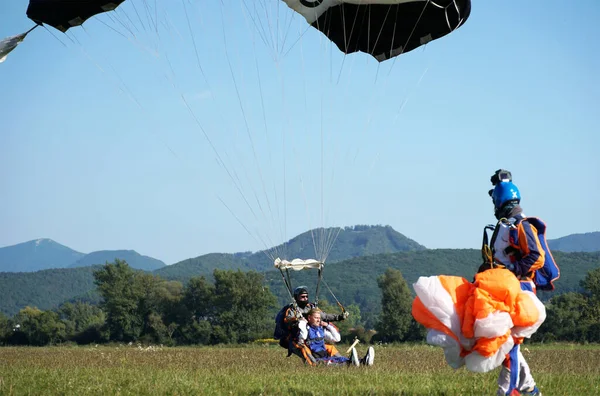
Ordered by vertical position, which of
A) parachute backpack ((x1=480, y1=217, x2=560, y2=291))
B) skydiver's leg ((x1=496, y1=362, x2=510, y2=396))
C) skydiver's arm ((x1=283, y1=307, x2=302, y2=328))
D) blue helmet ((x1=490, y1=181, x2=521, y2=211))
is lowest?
skydiver's leg ((x1=496, y1=362, x2=510, y2=396))

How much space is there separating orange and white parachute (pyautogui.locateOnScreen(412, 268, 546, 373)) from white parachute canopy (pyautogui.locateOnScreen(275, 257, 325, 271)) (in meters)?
4.94

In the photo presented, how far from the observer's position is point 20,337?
4000 centimetres

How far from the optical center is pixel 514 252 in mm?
6098

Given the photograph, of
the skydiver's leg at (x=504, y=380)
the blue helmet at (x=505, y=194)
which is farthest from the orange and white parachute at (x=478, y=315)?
the blue helmet at (x=505, y=194)

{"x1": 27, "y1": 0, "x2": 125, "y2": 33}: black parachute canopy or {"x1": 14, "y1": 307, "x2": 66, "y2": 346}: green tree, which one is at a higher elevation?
{"x1": 27, "y1": 0, "x2": 125, "y2": 33}: black parachute canopy

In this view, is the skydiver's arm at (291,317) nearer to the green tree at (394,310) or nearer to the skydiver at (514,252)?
the skydiver at (514,252)

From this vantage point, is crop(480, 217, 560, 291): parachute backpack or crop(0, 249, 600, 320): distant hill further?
crop(0, 249, 600, 320): distant hill

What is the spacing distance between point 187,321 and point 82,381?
34296 millimetres

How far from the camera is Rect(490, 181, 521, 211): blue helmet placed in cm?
631

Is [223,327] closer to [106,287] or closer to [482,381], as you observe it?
[106,287]

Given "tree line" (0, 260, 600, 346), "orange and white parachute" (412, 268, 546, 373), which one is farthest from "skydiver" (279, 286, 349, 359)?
"tree line" (0, 260, 600, 346)

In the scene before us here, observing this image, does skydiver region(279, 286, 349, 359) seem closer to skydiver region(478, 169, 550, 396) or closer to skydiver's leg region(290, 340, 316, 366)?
skydiver's leg region(290, 340, 316, 366)

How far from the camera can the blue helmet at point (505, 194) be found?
631 cm

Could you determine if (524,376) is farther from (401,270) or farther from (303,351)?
(401,270)
